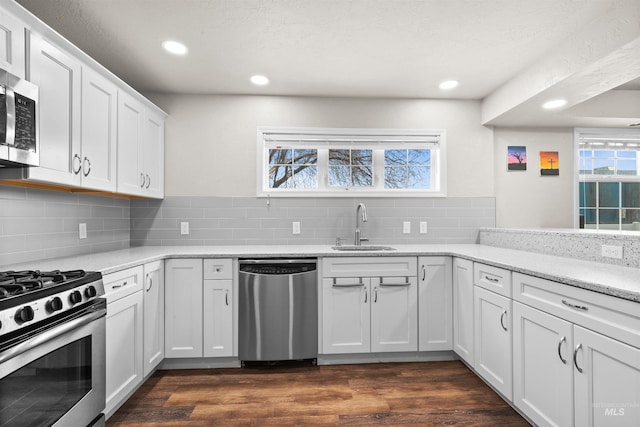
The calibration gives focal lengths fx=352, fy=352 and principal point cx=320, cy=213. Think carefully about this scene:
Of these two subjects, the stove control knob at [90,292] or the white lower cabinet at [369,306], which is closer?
the stove control knob at [90,292]

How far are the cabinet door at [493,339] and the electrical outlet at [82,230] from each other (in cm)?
279

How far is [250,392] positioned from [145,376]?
70 centimetres

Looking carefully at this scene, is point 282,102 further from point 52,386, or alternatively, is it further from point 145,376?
point 52,386

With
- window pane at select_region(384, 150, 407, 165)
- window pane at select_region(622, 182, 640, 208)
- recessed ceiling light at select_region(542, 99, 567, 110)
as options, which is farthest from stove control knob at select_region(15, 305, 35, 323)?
window pane at select_region(622, 182, 640, 208)

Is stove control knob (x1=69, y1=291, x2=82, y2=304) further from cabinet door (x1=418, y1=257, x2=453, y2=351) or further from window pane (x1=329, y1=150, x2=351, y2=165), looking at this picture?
window pane (x1=329, y1=150, x2=351, y2=165)

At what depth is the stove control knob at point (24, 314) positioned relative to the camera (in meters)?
1.21

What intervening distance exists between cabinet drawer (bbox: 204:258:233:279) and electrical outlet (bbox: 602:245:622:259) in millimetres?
2379

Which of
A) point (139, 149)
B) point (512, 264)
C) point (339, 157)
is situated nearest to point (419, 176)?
point (339, 157)

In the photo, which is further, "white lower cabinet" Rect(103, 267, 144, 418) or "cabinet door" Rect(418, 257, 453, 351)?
"cabinet door" Rect(418, 257, 453, 351)

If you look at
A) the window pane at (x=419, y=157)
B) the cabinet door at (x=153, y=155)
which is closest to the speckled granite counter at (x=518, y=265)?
the cabinet door at (x=153, y=155)

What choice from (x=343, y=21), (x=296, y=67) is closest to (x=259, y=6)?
(x=343, y=21)

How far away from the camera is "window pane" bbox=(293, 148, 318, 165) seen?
3.45 m

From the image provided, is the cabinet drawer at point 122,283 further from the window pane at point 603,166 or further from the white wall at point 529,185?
the window pane at point 603,166

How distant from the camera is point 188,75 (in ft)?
9.40
